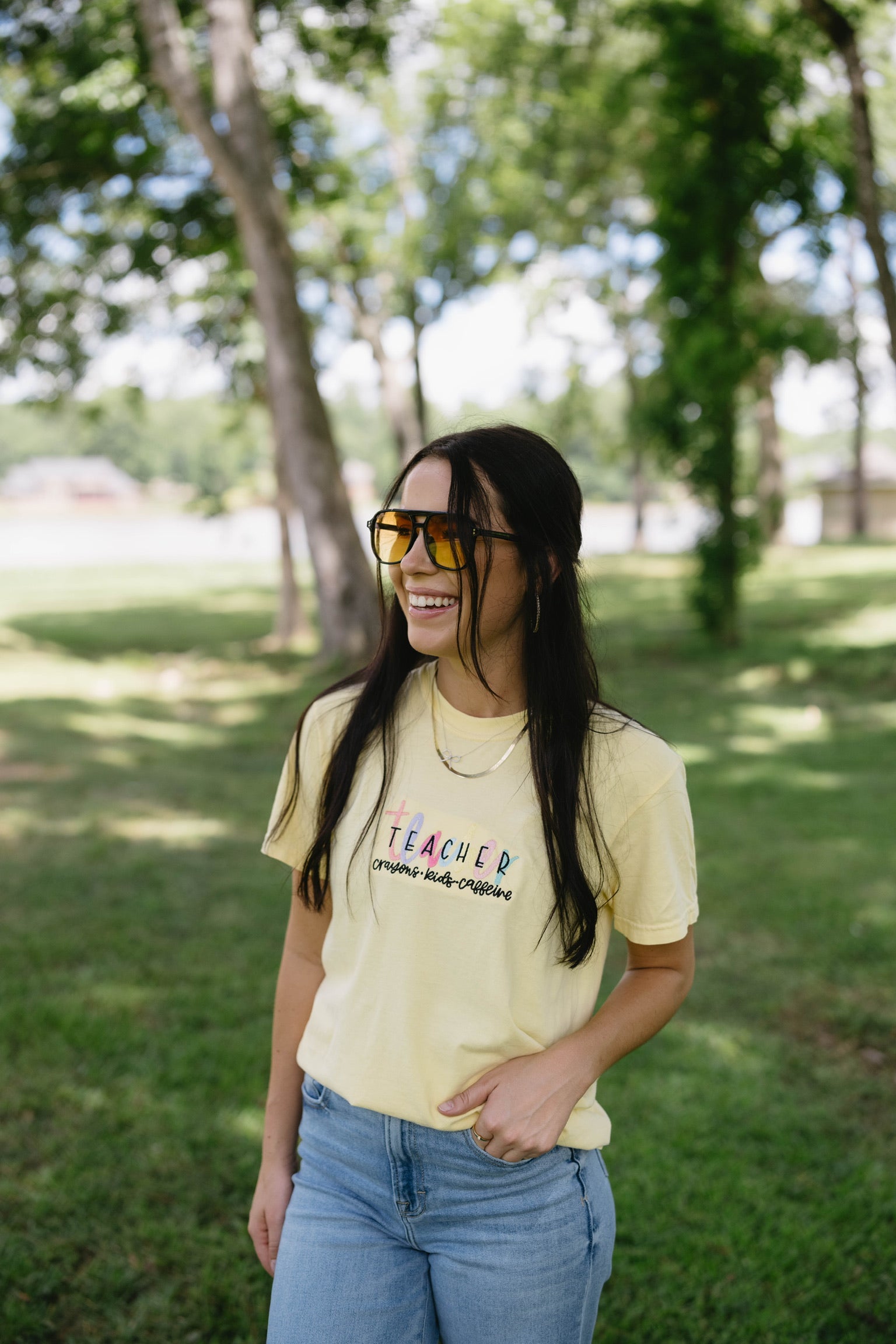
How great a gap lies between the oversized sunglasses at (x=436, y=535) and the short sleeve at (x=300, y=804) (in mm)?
353

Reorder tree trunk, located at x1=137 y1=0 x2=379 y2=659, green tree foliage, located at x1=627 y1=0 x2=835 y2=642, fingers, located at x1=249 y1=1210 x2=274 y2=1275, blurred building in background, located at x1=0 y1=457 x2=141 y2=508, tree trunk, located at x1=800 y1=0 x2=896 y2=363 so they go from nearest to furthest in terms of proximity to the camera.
Answer: fingers, located at x1=249 y1=1210 x2=274 y2=1275
tree trunk, located at x1=800 y1=0 x2=896 y2=363
tree trunk, located at x1=137 y1=0 x2=379 y2=659
green tree foliage, located at x1=627 y1=0 x2=835 y2=642
blurred building in background, located at x1=0 y1=457 x2=141 y2=508

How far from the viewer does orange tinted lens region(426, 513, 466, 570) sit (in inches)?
67.5

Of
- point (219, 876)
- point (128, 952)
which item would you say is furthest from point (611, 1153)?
point (219, 876)

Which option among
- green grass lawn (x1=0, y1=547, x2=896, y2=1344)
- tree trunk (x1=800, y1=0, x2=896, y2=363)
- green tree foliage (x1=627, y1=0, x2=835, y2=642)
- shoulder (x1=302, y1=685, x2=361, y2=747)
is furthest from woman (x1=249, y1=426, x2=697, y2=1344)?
green tree foliage (x1=627, y1=0, x2=835, y2=642)

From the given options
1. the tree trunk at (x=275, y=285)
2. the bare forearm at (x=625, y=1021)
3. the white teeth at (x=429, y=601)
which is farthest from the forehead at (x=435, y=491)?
the tree trunk at (x=275, y=285)

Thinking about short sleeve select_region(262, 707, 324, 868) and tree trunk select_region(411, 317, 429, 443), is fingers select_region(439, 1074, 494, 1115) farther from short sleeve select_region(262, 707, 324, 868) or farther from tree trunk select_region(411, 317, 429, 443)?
tree trunk select_region(411, 317, 429, 443)

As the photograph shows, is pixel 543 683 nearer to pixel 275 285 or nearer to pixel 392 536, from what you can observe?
pixel 392 536

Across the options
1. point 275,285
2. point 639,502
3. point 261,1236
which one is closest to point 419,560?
point 261,1236

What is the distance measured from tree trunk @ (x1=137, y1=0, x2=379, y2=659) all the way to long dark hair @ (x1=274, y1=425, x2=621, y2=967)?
9.36 meters

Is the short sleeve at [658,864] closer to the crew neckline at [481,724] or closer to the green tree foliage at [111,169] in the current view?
the crew neckline at [481,724]

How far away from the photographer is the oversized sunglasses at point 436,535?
170 centimetres

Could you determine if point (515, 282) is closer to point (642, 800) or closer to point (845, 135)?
point (845, 135)

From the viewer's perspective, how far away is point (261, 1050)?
13.4ft

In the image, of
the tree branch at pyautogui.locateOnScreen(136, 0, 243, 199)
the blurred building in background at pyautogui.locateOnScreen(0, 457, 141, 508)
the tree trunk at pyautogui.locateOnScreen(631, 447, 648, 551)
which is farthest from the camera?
the blurred building in background at pyautogui.locateOnScreen(0, 457, 141, 508)
